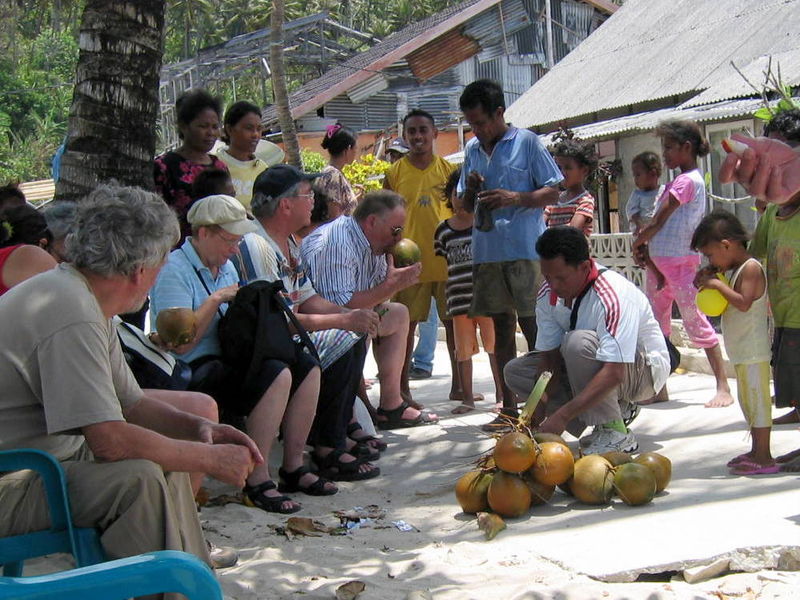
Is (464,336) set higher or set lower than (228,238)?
lower

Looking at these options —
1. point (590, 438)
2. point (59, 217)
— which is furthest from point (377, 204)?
point (59, 217)

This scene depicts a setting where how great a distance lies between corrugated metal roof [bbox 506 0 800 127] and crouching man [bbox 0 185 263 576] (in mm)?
10694

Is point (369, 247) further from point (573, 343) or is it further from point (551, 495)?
point (551, 495)

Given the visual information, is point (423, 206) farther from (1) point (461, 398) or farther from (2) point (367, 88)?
(2) point (367, 88)

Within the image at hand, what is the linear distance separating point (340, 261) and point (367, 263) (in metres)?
0.25

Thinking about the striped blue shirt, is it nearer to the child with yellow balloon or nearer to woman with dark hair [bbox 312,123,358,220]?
woman with dark hair [bbox 312,123,358,220]

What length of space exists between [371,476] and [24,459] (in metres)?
3.20

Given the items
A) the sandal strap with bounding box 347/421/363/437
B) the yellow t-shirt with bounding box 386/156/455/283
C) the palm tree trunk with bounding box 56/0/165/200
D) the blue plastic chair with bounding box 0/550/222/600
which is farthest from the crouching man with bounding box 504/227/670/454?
the blue plastic chair with bounding box 0/550/222/600

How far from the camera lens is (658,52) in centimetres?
1534

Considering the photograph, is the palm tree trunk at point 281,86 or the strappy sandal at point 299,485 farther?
the palm tree trunk at point 281,86

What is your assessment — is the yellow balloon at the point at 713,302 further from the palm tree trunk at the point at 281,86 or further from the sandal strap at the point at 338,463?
the palm tree trunk at the point at 281,86

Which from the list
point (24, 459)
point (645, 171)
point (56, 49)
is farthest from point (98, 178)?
point (56, 49)

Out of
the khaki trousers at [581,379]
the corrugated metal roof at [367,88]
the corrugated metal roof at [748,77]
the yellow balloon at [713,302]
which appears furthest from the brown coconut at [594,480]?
the corrugated metal roof at [367,88]

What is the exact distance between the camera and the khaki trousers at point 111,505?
291 centimetres
